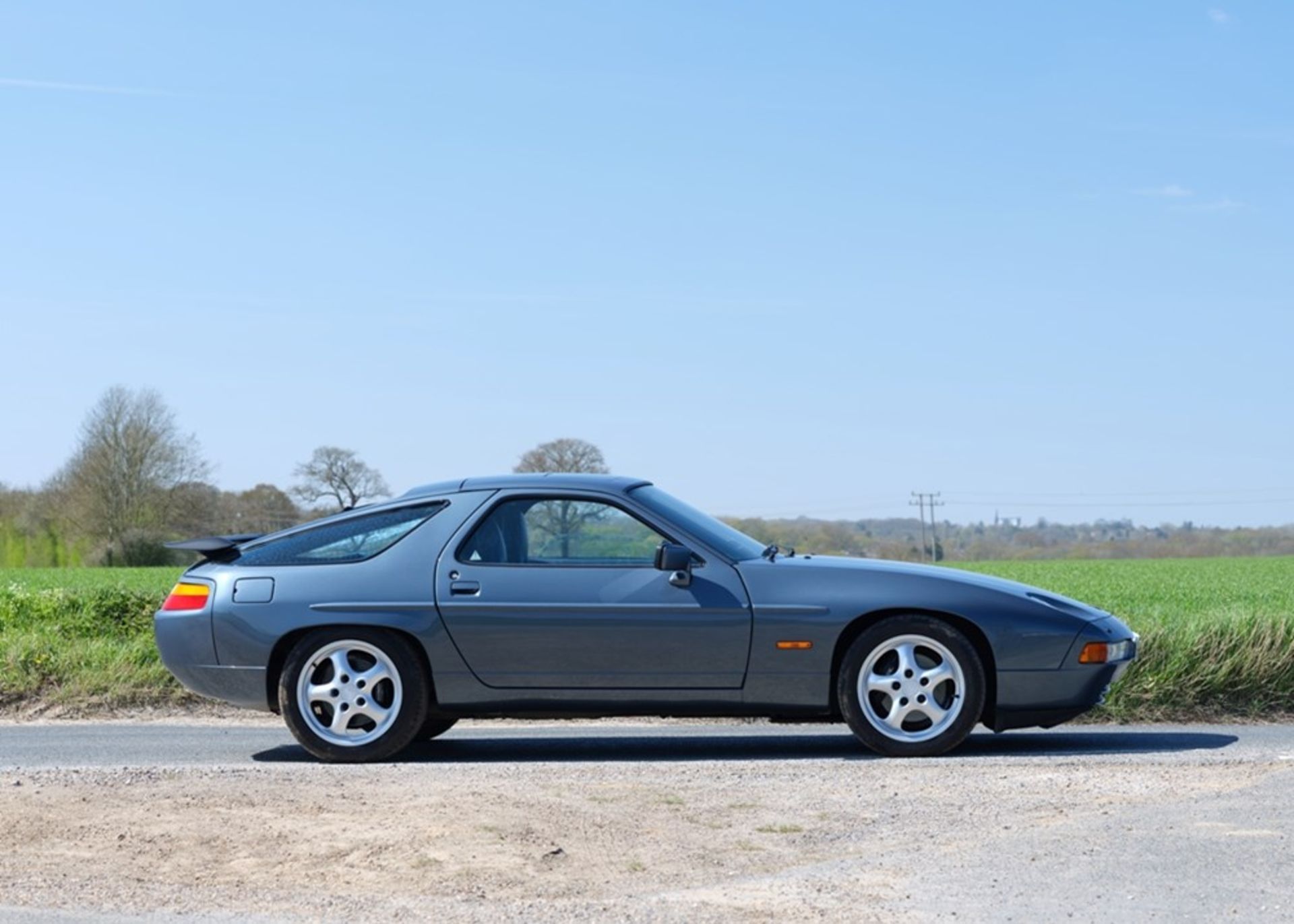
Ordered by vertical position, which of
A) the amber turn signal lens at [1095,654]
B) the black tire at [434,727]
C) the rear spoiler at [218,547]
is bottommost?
the black tire at [434,727]

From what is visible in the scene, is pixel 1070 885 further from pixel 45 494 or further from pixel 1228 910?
pixel 45 494

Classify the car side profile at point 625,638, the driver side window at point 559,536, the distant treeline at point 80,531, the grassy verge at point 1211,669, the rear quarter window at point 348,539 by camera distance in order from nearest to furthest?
1. the car side profile at point 625,638
2. the driver side window at point 559,536
3. the rear quarter window at point 348,539
4. the grassy verge at point 1211,669
5. the distant treeline at point 80,531

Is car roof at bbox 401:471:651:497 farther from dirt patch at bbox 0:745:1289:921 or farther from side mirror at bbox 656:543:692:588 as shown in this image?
dirt patch at bbox 0:745:1289:921

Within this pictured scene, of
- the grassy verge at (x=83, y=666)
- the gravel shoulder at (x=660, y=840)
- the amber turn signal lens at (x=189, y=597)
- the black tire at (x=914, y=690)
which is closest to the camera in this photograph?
the gravel shoulder at (x=660, y=840)

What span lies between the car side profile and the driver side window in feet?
0.04

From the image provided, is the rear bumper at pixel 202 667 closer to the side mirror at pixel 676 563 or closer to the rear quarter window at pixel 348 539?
the rear quarter window at pixel 348 539

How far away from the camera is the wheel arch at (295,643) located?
30.4 feet

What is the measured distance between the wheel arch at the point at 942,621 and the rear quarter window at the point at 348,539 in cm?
229

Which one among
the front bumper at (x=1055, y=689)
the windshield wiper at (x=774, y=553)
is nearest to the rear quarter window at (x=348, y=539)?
the windshield wiper at (x=774, y=553)

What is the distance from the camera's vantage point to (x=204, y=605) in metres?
9.60

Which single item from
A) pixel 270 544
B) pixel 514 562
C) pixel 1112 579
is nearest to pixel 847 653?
pixel 514 562

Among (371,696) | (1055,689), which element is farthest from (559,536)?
(1055,689)

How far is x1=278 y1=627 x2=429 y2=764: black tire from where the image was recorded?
914 cm

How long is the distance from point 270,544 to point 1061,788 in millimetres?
4598
